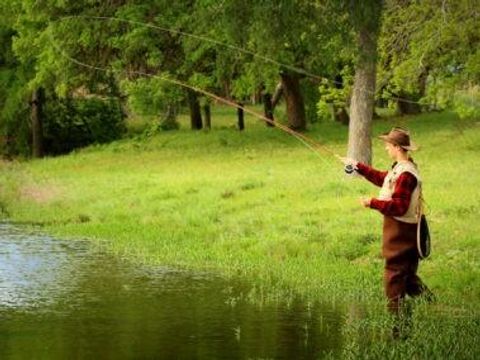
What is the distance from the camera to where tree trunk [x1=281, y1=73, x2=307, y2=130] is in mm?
37531

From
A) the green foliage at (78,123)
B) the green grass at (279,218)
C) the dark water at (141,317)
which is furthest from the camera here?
the green foliage at (78,123)

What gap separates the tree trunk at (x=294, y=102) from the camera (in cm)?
3753

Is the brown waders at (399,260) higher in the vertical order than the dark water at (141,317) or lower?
higher

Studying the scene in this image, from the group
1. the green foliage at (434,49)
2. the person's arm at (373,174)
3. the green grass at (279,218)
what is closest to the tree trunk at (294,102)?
the green grass at (279,218)

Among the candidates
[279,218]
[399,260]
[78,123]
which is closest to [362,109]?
[279,218]

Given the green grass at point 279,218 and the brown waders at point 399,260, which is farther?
the green grass at point 279,218

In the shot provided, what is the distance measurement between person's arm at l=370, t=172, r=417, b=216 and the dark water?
1255 mm

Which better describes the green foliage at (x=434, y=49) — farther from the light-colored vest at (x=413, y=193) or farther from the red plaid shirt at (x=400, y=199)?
the red plaid shirt at (x=400, y=199)

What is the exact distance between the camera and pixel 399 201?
30.1ft

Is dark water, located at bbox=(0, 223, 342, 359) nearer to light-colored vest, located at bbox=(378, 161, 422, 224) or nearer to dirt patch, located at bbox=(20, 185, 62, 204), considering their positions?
light-colored vest, located at bbox=(378, 161, 422, 224)

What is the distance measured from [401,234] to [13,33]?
30.8 m

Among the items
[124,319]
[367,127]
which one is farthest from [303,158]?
[124,319]

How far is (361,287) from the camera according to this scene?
11641 millimetres

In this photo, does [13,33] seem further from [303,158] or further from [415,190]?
[415,190]
